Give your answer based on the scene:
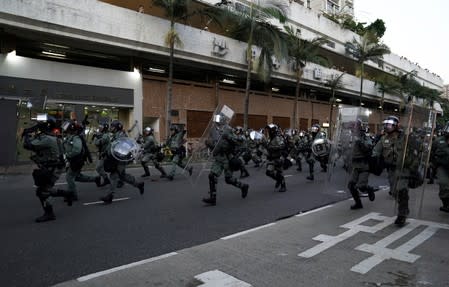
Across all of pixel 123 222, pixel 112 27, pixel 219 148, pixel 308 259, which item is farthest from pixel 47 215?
pixel 112 27

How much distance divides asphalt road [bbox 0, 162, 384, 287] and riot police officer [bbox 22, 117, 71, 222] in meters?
0.39

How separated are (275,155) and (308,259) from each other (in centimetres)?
526

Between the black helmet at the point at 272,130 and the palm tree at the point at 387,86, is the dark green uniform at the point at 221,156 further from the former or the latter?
the palm tree at the point at 387,86

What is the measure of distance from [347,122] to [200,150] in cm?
319

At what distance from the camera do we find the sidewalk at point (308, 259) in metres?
3.91

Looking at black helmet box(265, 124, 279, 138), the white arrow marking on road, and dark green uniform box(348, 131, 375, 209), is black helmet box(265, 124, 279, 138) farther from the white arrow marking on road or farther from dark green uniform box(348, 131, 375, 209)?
the white arrow marking on road

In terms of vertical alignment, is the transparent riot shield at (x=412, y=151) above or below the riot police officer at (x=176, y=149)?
above

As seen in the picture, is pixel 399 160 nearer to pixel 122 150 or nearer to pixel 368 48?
pixel 122 150

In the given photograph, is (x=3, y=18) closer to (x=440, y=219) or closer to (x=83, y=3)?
(x=83, y=3)

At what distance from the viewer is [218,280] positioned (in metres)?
3.90

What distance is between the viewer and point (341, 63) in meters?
39.1

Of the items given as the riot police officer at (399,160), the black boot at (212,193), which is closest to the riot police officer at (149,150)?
the black boot at (212,193)

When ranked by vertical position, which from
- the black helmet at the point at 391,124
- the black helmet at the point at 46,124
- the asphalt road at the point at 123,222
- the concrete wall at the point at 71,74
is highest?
the concrete wall at the point at 71,74

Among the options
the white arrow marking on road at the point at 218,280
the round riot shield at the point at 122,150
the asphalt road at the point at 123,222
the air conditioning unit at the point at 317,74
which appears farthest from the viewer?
the air conditioning unit at the point at 317,74
